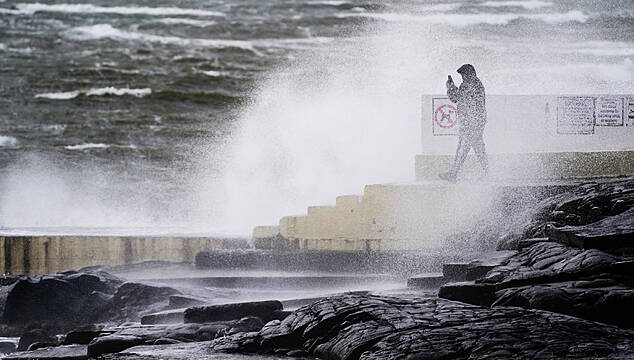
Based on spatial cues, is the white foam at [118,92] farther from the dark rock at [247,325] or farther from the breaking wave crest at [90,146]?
the dark rock at [247,325]

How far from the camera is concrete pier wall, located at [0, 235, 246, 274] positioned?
14.5 meters

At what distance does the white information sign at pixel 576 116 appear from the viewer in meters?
16.2

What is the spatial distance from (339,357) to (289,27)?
5369 centimetres

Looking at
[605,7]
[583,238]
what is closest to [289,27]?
[605,7]

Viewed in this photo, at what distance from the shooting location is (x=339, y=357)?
7289mm

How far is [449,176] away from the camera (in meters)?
13.9

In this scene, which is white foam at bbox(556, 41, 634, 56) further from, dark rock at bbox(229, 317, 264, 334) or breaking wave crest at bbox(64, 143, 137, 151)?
dark rock at bbox(229, 317, 264, 334)

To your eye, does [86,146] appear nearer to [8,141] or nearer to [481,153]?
[8,141]

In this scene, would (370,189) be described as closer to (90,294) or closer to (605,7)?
(90,294)

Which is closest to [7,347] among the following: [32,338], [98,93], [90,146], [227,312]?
[32,338]

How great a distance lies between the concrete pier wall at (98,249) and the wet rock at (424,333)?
6.37 meters

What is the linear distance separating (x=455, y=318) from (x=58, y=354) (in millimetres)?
3347

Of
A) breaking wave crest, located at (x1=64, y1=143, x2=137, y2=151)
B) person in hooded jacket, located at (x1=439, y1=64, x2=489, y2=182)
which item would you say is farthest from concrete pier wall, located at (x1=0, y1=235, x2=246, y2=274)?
breaking wave crest, located at (x1=64, y1=143, x2=137, y2=151)

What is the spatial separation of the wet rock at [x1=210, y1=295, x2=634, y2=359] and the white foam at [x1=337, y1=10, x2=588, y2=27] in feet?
159
